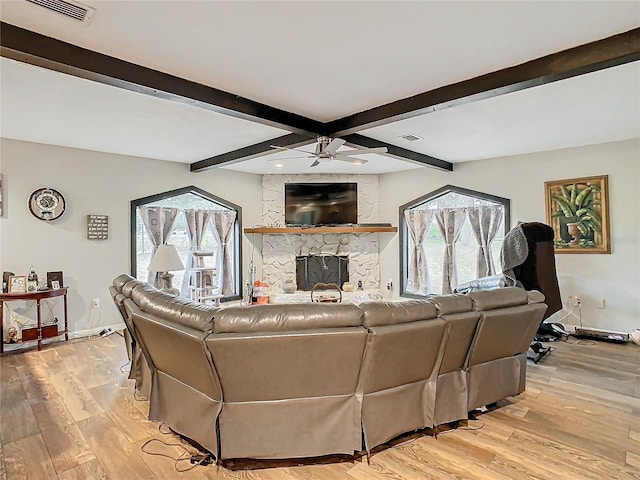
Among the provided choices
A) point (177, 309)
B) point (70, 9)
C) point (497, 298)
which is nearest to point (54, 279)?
point (177, 309)

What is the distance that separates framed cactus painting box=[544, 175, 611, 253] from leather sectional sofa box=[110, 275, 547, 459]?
3.48 meters

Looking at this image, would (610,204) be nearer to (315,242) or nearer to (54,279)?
(315,242)

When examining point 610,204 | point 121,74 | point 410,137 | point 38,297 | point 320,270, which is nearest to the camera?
point 121,74

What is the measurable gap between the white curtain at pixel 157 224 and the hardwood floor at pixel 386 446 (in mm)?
2583

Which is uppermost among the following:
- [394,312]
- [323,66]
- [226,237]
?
[323,66]

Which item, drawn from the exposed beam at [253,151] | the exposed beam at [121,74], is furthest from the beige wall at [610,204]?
the exposed beam at [121,74]

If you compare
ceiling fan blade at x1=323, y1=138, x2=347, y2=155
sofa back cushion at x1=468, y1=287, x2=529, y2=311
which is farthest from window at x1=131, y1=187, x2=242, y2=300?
sofa back cushion at x1=468, y1=287, x2=529, y2=311

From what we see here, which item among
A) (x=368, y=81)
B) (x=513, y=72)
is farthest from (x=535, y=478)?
(x=368, y=81)

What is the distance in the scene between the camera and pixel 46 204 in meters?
4.88

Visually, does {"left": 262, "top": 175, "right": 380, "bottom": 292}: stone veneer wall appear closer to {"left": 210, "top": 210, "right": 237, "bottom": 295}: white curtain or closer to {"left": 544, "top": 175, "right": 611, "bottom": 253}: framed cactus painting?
{"left": 210, "top": 210, "right": 237, "bottom": 295}: white curtain

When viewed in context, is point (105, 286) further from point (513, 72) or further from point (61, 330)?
point (513, 72)

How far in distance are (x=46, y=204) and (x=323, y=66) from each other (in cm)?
414

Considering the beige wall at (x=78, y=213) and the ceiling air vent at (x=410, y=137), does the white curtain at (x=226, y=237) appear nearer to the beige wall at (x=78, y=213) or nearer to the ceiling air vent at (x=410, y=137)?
the beige wall at (x=78, y=213)

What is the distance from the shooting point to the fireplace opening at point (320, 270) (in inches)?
290
